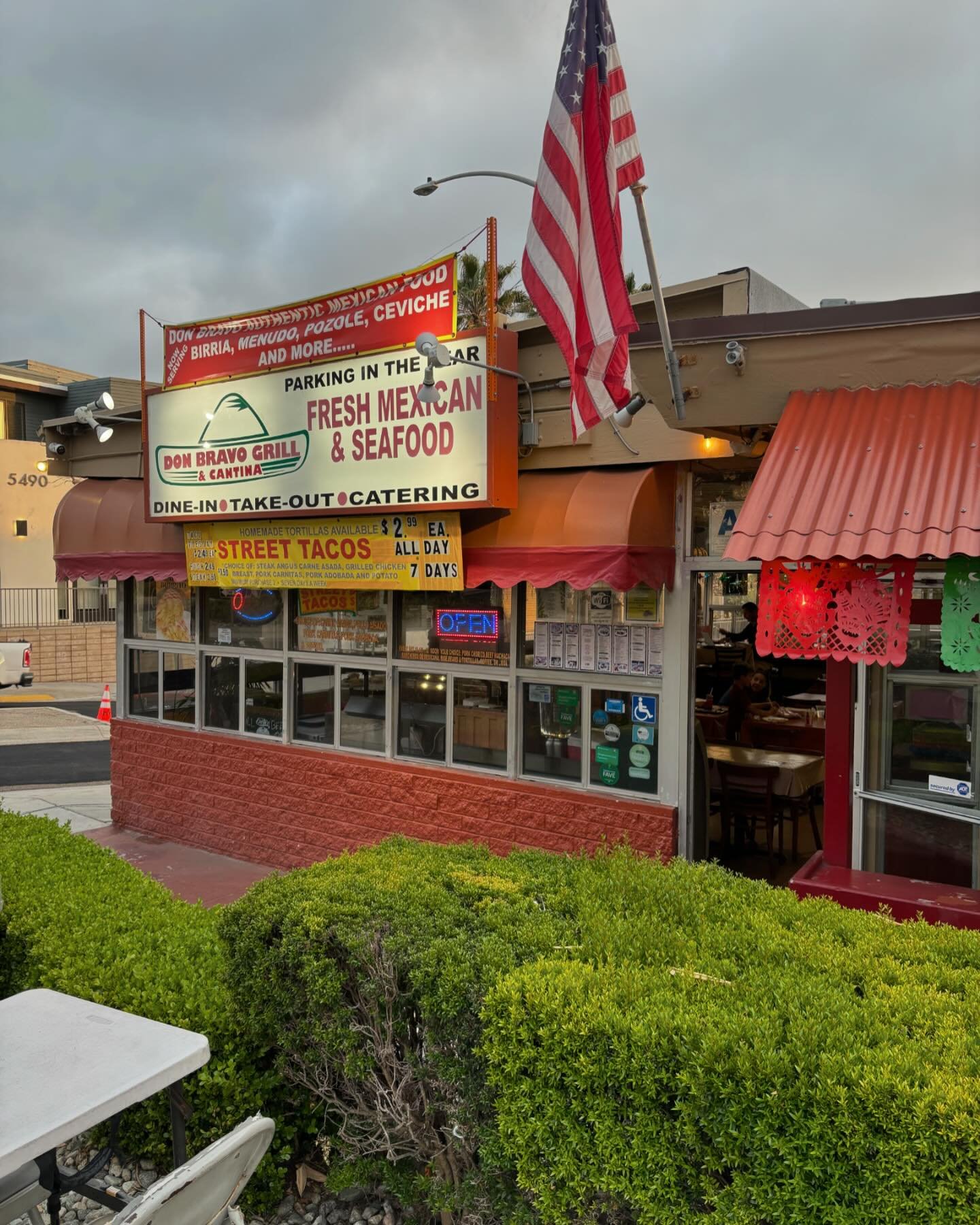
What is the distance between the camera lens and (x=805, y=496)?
4.98 metres

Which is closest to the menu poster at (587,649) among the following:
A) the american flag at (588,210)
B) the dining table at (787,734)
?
the american flag at (588,210)

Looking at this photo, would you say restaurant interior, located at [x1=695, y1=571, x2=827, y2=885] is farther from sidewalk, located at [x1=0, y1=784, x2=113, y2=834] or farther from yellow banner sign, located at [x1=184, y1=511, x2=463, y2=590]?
sidewalk, located at [x1=0, y1=784, x2=113, y2=834]

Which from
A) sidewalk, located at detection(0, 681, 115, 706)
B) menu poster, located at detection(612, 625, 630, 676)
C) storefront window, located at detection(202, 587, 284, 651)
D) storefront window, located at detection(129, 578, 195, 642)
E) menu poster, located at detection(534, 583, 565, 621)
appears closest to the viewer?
menu poster, located at detection(612, 625, 630, 676)

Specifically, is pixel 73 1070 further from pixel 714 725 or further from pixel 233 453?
pixel 714 725

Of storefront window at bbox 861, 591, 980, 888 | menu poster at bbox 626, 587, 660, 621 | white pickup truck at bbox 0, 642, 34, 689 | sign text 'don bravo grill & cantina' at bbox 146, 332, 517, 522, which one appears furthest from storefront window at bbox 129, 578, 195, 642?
white pickup truck at bbox 0, 642, 34, 689

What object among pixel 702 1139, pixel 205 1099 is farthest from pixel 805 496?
pixel 205 1099

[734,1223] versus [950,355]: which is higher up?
[950,355]

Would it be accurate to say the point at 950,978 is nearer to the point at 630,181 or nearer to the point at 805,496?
the point at 805,496

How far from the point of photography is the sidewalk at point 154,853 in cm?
913

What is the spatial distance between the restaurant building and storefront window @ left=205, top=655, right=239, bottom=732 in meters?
0.03

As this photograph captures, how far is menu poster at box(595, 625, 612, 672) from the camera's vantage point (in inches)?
292

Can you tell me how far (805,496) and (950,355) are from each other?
42.7 inches

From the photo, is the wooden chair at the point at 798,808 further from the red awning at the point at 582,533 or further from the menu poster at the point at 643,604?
the red awning at the point at 582,533

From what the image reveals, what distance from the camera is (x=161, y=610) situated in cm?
1109
